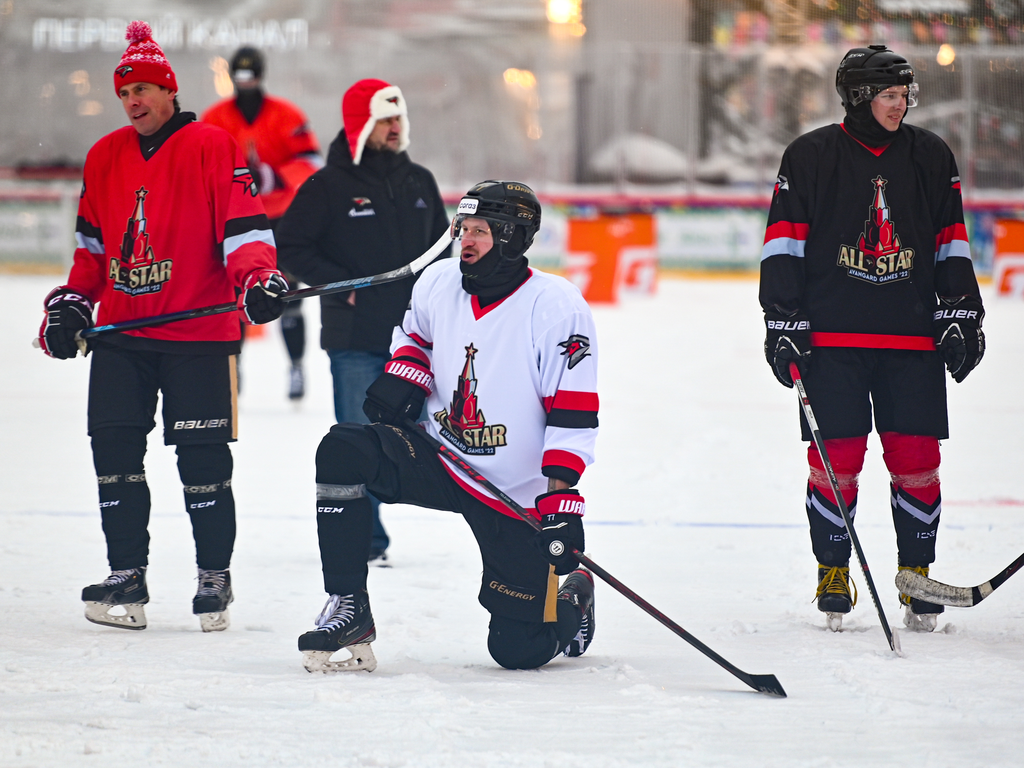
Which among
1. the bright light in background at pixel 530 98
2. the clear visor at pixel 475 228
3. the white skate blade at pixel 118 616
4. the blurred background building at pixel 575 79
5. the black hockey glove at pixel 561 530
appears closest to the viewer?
the black hockey glove at pixel 561 530

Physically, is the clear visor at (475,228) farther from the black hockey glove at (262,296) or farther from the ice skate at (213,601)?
the ice skate at (213,601)

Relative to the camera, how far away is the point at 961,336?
3.17 m

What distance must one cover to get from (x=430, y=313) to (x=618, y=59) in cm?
1367

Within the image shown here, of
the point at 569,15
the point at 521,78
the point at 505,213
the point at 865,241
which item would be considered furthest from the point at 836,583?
the point at 569,15

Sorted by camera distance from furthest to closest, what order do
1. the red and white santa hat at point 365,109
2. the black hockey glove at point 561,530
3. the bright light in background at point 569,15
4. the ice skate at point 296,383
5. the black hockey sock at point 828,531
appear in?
the bright light in background at point 569,15, the ice skate at point 296,383, the red and white santa hat at point 365,109, the black hockey sock at point 828,531, the black hockey glove at point 561,530

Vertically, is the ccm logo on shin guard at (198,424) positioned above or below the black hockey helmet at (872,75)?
below

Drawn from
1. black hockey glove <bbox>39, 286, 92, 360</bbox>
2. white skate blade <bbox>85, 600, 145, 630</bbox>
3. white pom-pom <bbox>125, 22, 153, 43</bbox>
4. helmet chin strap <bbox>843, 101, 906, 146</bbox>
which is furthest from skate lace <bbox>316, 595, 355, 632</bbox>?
helmet chin strap <bbox>843, 101, 906, 146</bbox>

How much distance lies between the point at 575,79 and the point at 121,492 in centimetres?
1376

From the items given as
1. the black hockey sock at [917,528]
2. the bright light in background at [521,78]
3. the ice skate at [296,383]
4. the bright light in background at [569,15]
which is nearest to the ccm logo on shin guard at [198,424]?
the black hockey sock at [917,528]

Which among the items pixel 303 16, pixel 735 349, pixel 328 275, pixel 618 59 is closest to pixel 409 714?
pixel 328 275

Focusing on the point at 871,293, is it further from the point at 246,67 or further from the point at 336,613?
the point at 246,67

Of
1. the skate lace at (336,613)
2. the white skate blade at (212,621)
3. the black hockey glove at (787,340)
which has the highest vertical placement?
the black hockey glove at (787,340)

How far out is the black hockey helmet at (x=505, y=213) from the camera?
2.84 metres

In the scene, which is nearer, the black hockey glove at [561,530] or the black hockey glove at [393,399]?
the black hockey glove at [561,530]
